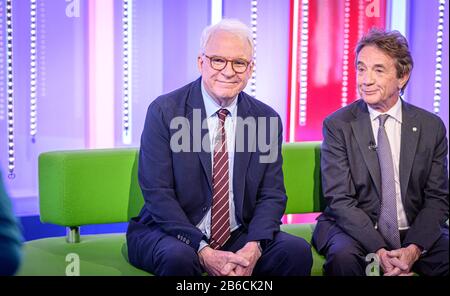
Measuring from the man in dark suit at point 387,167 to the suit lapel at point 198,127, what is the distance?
0.47 meters

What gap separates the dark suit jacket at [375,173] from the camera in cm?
258

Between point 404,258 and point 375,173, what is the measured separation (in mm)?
306

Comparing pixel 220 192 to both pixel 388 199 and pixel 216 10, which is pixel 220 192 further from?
pixel 216 10

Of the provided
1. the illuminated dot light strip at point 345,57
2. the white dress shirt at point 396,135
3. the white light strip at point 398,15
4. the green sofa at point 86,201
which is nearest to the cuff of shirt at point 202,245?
the green sofa at point 86,201

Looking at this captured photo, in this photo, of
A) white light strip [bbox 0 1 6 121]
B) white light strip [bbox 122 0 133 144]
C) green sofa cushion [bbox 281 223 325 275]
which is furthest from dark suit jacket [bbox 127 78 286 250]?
white light strip [bbox 0 1 6 121]

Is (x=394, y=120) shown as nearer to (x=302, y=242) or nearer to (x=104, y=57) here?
(x=302, y=242)

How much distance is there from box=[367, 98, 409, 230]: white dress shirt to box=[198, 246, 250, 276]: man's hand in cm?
63

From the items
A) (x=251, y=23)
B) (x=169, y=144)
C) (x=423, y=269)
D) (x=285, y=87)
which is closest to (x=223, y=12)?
(x=251, y=23)

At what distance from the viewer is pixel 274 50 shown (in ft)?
10.4

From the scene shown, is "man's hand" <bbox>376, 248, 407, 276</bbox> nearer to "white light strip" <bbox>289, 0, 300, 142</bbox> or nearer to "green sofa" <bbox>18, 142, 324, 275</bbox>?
"green sofa" <bbox>18, 142, 324, 275</bbox>

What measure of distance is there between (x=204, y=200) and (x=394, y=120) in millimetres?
739

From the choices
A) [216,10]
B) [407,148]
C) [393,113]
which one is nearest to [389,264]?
[407,148]

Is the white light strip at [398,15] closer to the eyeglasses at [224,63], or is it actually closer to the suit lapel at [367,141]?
the suit lapel at [367,141]

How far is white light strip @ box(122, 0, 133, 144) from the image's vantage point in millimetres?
2912
